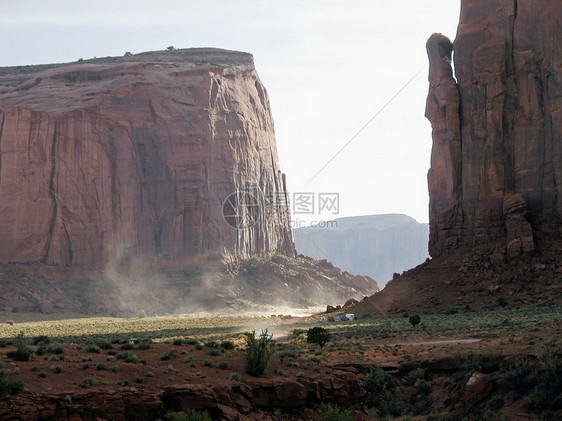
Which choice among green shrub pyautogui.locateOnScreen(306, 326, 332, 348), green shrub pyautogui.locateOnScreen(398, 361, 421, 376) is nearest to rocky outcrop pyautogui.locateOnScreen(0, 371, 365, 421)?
green shrub pyautogui.locateOnScreen(398, 361, 421, 376)

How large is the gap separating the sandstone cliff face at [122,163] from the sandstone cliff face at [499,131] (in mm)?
35198

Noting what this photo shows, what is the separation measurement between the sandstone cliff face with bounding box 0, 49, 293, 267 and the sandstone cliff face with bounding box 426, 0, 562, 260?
35198 mm

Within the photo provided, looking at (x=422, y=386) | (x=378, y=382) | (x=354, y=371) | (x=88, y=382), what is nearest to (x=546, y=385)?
(x=422, y=386)

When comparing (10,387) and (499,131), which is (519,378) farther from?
(499,131)

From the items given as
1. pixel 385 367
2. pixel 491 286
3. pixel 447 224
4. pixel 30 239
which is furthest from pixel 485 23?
pixel 30 239

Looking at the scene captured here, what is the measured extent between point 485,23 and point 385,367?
113 feet

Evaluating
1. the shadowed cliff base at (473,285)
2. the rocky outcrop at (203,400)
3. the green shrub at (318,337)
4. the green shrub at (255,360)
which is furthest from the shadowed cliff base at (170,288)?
the rocky outcrop at (203,400)

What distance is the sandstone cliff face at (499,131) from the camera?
4544 cm

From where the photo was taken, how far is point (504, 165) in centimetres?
4781

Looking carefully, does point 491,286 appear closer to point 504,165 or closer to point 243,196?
point 504,165

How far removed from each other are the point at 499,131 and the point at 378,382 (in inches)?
1254

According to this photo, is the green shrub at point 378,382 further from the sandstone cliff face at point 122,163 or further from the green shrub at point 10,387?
the sandstone cliff face at point 122,163

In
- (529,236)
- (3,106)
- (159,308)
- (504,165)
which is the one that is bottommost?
(159,308)

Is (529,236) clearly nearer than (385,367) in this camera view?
No
